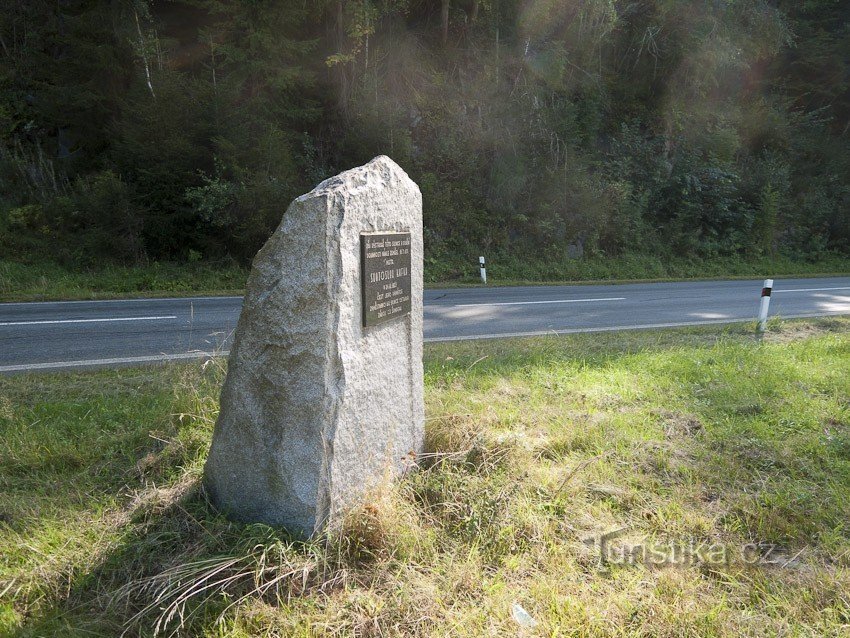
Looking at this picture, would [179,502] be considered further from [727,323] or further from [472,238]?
[472,238]

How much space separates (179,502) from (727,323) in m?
8.16

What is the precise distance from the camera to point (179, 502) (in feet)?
10.7

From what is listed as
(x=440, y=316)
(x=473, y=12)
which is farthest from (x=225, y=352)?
(x=473, y=12)

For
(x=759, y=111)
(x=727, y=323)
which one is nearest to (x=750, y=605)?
(x=727, y=323)

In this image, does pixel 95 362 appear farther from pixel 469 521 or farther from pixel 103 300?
pixel 103 300

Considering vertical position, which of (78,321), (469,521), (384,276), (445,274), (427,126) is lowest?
(469,521)

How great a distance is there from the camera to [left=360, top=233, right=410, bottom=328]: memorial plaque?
319 centimetres

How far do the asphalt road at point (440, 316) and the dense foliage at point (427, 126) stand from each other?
3965mm

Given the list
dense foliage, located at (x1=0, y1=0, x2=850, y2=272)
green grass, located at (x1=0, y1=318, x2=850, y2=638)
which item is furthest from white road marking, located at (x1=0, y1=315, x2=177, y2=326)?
dense foliage, located at (x1=0, y1=0, x2=850, y2=272)

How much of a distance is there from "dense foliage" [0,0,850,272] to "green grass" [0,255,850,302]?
1.94 ft

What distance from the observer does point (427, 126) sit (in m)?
Result: 17.8

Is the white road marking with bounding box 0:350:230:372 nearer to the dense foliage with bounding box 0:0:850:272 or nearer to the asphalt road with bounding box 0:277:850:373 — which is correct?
the asphalt road with bounding box 0:277:850:373

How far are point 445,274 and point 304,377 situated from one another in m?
12.3

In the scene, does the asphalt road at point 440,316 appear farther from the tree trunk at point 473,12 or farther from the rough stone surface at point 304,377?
the tree trunk at point 473,12
